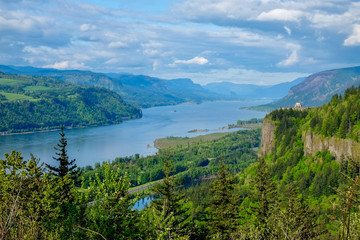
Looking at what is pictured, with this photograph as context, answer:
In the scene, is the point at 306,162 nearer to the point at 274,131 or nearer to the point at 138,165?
the point at 274,131

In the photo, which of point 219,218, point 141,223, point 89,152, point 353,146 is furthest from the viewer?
point 89,152

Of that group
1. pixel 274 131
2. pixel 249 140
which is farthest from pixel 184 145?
pixel 274 131

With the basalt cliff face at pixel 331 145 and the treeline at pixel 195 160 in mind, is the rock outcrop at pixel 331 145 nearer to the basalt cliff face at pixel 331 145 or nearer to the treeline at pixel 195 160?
the basalt cliff face at pixel 331 145

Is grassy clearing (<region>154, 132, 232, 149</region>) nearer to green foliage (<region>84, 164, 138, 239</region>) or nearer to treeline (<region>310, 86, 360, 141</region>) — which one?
treeline (<region>310, 86, 360, 141</region>)

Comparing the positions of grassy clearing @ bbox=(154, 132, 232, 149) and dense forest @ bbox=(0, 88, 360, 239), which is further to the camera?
grassy clearing @ bbox=(154, 132, 232, 149)

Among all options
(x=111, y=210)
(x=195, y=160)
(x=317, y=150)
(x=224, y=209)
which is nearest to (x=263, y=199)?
(x=224, y=209)

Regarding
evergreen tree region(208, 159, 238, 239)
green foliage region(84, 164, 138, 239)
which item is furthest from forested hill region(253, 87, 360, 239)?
green foliage region(84, 164, 138, 239)
